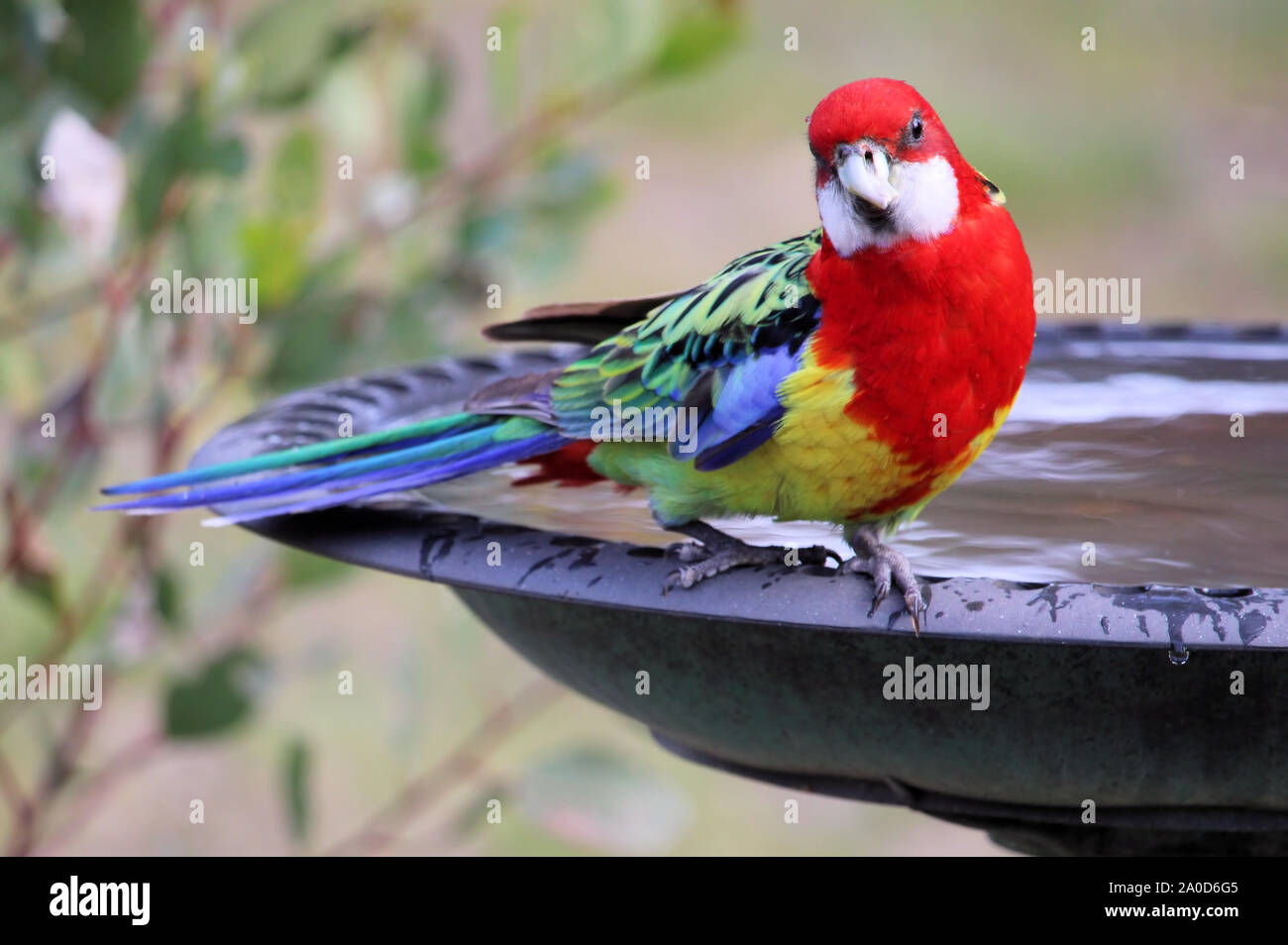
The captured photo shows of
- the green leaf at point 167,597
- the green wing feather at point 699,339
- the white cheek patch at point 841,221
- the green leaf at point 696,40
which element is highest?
the green leaf at point 696,40

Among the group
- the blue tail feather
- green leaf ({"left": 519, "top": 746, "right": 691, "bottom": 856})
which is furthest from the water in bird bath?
green leaf ({"left": 519, "top": 746, "right": 691, "bottom": 856})

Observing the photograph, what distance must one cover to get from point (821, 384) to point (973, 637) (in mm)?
494

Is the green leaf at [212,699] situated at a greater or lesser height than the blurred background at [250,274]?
lesser

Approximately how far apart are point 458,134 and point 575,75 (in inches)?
247

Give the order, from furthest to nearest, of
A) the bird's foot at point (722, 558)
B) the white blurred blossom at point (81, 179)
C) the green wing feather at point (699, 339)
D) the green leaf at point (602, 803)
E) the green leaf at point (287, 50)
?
the green leaf at point (602, 803)
the green leaf at point (287, 50)
the white blurred blossom at point (81, 179)
the green wing feather at point (699, 339)
the bird's foot at point (722, 558)

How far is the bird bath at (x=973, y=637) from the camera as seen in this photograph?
1.69 metres

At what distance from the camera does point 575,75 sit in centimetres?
298

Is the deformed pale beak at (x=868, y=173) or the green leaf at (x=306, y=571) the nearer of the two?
the deformed pale beak at (x=868, y=173)

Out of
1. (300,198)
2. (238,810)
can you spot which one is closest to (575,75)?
(300,198)

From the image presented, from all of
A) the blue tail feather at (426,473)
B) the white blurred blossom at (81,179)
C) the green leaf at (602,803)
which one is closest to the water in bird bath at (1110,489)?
the blue tail feather at (426,473)

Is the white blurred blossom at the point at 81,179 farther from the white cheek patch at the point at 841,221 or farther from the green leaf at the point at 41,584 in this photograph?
the white cheek patch at the point at 841,221

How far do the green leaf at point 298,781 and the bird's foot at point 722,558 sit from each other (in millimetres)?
1124

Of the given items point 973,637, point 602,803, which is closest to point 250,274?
point 602,803
